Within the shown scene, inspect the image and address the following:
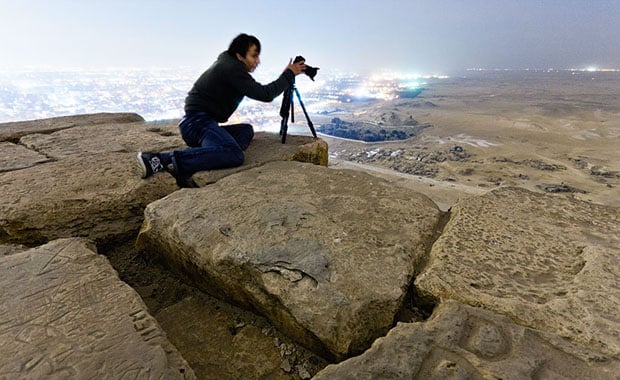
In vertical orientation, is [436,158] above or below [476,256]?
below

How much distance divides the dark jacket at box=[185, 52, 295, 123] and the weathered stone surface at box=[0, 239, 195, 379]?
5.92ft

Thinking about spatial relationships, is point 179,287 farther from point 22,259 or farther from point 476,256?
point 476,256

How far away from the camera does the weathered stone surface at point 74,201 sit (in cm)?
211

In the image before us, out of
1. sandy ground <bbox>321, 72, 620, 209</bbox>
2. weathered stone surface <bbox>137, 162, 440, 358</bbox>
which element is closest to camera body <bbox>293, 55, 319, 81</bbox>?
weathered stone surface <bbox>137, 162, 440, 358</bbox>

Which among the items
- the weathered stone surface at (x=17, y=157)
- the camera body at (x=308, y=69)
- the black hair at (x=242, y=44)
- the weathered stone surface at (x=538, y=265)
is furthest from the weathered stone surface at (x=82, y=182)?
the weathered stone surface at (x=538, y=265)

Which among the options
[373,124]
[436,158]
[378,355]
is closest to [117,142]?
[378,355]

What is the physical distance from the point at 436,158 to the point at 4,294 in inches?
972

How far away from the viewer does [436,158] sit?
23.8 meters

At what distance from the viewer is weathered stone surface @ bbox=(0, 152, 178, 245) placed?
6.91ft

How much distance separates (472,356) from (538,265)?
74 cm

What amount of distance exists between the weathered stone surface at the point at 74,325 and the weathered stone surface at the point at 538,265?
3.66ft

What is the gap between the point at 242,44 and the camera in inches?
117

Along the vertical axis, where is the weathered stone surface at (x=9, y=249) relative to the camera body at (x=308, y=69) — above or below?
below

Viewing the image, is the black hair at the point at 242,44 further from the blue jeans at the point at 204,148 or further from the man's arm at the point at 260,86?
the blue jeans at the point at 204,148
